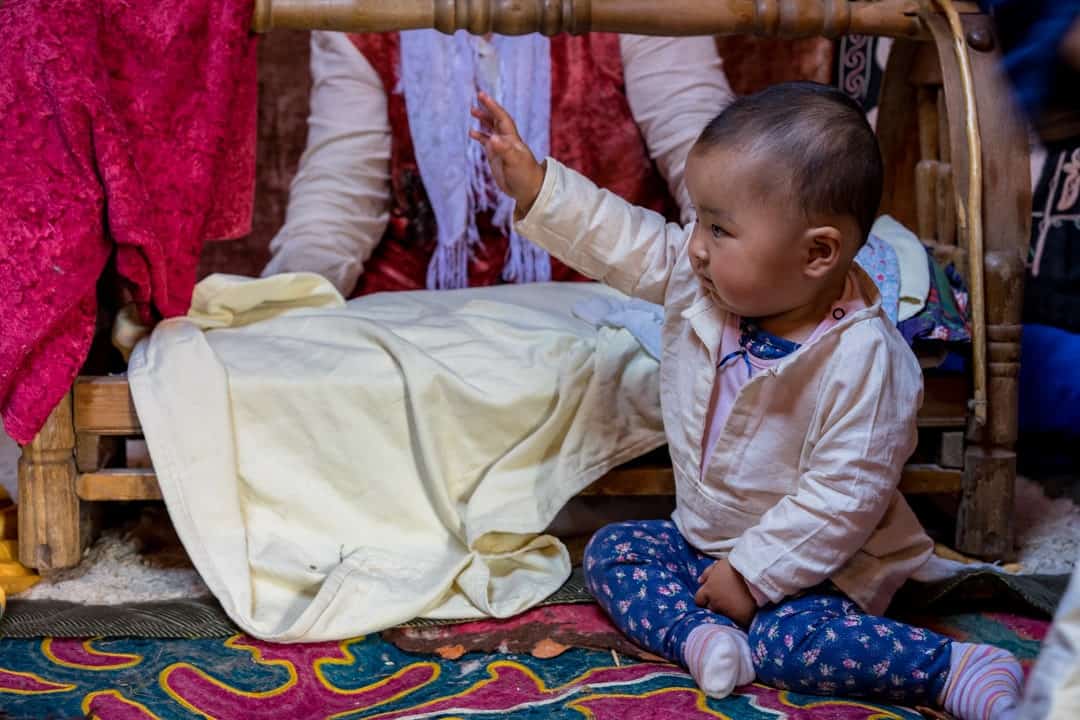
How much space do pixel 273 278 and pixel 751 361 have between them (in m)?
0.65

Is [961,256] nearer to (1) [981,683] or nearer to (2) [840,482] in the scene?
(2) [840,482]

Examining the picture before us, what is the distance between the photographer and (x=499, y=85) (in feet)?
6.28

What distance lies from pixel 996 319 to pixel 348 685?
87cm

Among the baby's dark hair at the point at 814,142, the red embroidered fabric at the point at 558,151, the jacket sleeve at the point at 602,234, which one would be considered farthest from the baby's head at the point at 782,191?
the red embroidered fabric at the point at 558,151

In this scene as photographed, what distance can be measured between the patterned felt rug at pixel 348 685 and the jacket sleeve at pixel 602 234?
1.28 ft

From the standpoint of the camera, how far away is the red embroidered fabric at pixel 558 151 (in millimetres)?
1950

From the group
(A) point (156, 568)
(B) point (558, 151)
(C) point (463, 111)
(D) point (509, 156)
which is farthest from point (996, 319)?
(A) point (156, 568)

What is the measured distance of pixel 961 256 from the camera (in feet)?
5.08

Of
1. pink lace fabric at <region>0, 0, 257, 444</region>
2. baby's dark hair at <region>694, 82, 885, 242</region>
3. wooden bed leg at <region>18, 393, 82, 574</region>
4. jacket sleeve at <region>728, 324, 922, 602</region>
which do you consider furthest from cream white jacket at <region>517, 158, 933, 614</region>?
wooden bed leg at <region>18, 393, 82, 574</region>

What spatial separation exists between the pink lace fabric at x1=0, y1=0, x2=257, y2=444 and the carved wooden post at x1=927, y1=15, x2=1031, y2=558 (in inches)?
35.2

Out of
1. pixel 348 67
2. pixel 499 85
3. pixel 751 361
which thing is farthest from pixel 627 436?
pixel 348 67

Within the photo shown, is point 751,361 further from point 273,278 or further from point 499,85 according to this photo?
point 499,85

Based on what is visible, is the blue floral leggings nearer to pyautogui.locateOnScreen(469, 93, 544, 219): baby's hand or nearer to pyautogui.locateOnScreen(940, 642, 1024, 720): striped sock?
pyautogui.locateOnScreen(940, 642, 1024, 720): striped sock

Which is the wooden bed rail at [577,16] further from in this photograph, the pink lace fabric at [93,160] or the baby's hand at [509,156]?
the baby's hand at [509,156]
